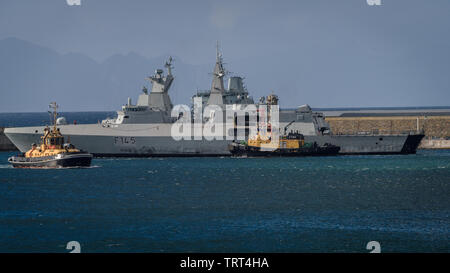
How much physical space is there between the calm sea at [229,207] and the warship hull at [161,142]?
6242mm

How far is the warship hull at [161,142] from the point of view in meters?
55.7

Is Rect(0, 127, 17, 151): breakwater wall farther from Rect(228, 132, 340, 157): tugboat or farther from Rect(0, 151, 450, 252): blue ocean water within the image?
Rect(228, 132, 340, 157): tugboat

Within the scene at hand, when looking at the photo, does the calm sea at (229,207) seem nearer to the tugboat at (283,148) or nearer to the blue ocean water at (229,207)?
the blue ocean water at (229,207)

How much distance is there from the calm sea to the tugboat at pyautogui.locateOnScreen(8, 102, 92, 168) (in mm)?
769

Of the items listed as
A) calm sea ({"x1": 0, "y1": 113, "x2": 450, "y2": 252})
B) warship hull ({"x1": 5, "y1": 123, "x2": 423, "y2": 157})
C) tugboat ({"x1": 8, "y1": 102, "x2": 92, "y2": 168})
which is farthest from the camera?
warship hull ({"x1": 5, "y1": 123, "x2": 423, "y2": 157})

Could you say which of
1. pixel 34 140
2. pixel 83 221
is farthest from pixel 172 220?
pixel 34 140

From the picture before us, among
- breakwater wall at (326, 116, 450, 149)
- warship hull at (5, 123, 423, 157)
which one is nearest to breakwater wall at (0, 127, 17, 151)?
warship hull at (5, 123, 423, 157)

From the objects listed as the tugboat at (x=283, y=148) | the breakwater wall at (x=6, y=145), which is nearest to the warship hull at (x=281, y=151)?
the tugboat at (x=283, y=148)

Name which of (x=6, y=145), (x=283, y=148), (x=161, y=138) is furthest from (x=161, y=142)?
(x=6, y=145)

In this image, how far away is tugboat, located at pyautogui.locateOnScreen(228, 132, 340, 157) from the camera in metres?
54.9

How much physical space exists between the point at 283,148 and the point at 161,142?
31.8 feet

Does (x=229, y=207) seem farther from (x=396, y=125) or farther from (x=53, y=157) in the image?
(x=396, y=125)

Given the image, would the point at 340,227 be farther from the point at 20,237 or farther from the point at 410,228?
the point at 20,237

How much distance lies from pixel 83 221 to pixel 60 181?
12989 millimetres
